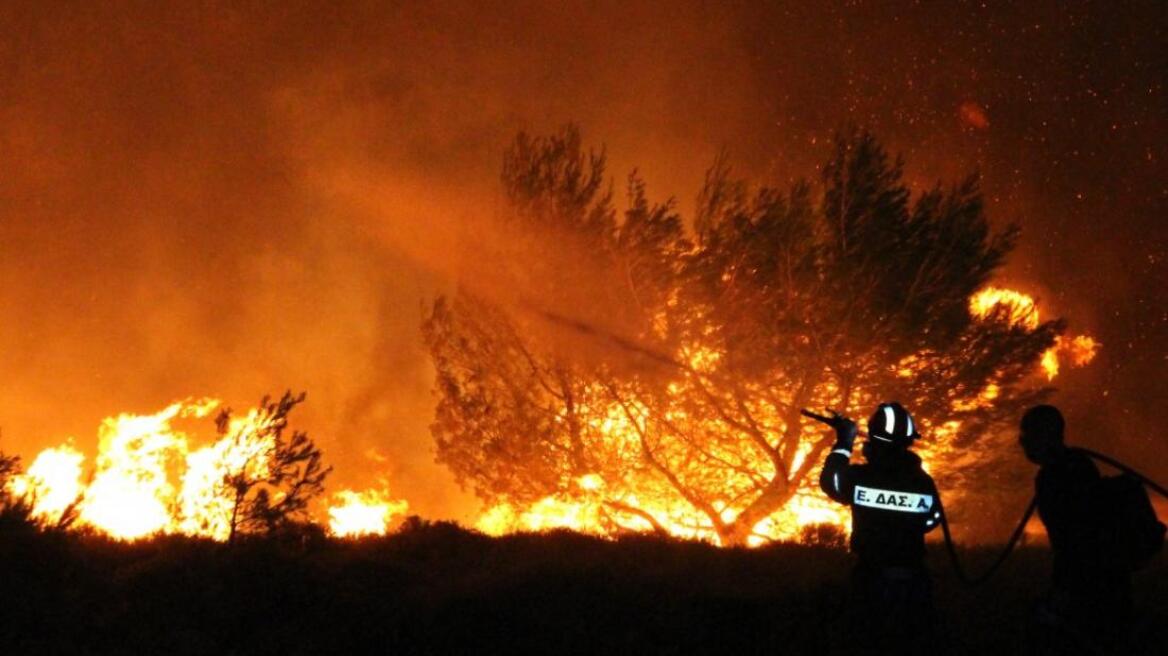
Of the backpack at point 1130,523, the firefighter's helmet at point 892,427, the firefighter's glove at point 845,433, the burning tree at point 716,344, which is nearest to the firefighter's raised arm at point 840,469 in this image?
the firefighter's glove at point 845,433

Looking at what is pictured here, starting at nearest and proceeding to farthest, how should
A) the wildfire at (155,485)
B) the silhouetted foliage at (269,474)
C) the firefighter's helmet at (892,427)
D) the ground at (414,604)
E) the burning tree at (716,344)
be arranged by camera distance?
the firefighter's helmet at (892,427) → the ground at (414,604) → the silhouetted foliage at (269,474) → the wildfire at (155,485) → the burning tree at (716,344)

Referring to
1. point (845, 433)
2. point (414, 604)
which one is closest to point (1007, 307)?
point (845, 433)

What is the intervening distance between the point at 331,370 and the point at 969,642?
1690 inches

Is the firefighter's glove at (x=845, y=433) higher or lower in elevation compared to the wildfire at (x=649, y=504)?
lower

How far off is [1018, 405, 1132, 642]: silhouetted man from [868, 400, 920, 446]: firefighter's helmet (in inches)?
38.5

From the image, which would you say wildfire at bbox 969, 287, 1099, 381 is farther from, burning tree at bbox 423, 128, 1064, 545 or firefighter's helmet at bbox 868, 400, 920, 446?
firefighter's helmet at bbox 868, 400, 920, 446

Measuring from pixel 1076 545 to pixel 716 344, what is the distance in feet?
31.3

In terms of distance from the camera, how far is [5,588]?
532 cm

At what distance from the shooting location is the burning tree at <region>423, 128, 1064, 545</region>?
41.5 ft

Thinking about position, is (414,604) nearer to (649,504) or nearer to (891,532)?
(891,532)

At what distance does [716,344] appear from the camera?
1330 centimetres

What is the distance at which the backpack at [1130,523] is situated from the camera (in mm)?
3629

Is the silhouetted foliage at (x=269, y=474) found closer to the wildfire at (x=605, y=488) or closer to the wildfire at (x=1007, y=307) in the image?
the wildfire at (x=605, y=488)

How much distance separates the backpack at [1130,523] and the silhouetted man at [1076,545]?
28mm
